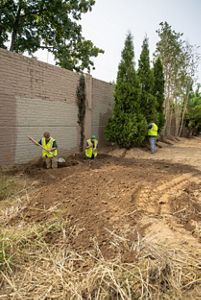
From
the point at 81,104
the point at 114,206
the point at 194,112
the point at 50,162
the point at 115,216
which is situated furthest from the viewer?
the point at 194,112

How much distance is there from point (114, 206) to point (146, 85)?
11.0m

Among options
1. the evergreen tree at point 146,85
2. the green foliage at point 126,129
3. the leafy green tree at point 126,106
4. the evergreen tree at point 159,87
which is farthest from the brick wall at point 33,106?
the evergreen tree at point 159,87

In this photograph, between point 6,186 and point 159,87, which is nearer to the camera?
point 6,186

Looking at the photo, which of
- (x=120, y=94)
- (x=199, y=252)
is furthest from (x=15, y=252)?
(x=120, y=94)

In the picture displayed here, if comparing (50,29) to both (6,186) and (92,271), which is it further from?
(92,271)

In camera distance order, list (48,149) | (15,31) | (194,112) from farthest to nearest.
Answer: (194,112)
(15,31)
(48,149)

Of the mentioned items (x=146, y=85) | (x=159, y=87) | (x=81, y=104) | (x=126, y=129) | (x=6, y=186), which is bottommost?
(x=6, y=186)

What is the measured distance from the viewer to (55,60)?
22359 millimetres

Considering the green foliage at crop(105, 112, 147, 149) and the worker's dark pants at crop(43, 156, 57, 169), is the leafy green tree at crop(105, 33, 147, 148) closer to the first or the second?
the green foliage at crop(105, 112, 147, 149)

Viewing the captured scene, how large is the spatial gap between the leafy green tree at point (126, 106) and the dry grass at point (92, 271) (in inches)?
384

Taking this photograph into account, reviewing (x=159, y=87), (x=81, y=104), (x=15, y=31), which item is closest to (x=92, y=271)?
(x=81, y=104)

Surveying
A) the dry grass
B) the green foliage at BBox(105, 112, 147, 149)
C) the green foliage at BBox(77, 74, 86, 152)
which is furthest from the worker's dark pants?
the dry grass

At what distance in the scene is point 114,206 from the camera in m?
4.98

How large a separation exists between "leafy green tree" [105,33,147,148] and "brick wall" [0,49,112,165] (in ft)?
4.50
